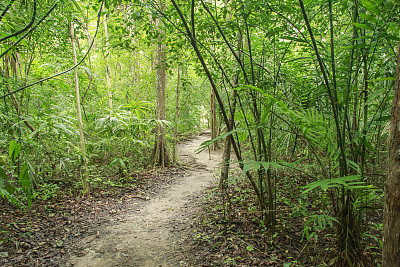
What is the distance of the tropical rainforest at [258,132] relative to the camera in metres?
1.56

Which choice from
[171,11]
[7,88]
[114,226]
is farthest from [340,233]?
[7,88]

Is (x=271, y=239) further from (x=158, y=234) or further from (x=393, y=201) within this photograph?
(x=393, y=201)

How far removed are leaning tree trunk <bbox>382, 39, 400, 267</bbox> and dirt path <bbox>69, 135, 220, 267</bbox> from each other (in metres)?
2.09

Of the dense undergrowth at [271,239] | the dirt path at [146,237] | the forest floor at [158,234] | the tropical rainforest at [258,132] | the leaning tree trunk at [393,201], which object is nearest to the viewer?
the leaning tree trunk at [393,201]

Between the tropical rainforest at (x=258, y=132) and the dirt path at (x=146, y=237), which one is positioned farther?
the dirt path at (x=146, y=237)

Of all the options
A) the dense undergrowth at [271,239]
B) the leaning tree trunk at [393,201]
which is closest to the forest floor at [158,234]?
the dense undergrowth at [271,239]

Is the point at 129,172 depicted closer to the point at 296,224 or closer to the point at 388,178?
the point at 296,224

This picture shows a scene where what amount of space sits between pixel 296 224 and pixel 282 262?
0.75 meters

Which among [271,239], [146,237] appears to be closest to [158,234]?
[146,237]

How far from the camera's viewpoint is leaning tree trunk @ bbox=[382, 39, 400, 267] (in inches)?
40.5

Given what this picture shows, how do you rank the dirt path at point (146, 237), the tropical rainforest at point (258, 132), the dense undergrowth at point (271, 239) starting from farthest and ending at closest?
the dirt path at point (146, 237)
the dense undergrowth at point (271, 239)
the tropical rainforest at point (258, 132)

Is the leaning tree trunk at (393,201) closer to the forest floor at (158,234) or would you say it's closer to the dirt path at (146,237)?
the forest floor at (158,234)

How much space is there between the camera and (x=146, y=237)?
10.7 ft

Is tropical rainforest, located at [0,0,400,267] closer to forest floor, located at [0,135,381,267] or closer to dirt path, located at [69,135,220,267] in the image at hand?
forest floor, located at [0,135,381,267]
